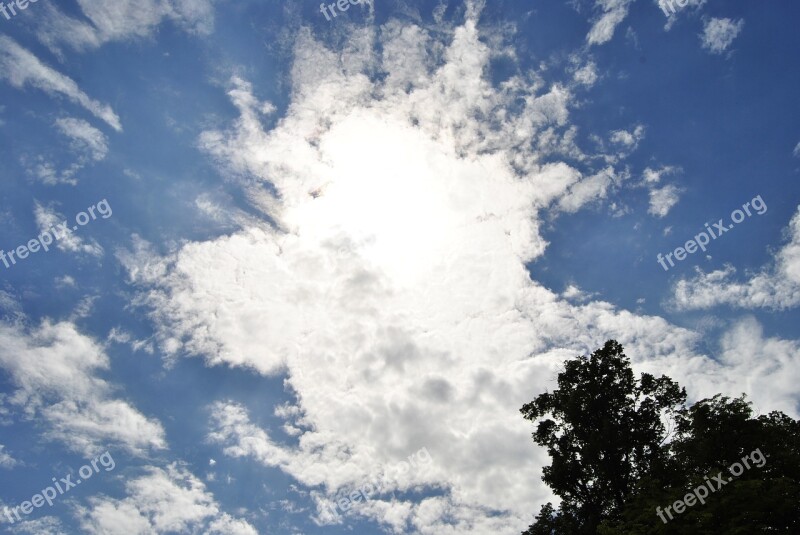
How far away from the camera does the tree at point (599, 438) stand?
2322 cm

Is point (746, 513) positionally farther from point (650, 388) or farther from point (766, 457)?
point (650, 388)

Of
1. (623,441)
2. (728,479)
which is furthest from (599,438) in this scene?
(728,479)

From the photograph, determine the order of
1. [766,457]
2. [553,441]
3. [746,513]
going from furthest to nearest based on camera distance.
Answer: [553,441] → [766,457] → [746,513]

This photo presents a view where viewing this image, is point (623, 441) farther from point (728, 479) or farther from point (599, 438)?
point (728, 479)

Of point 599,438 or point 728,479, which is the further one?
point 599,438

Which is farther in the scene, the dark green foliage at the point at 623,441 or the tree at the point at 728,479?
the dark green foliage at the point at 623,441

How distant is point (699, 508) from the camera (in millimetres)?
15773

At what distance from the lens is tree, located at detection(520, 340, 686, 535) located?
23.2 metres

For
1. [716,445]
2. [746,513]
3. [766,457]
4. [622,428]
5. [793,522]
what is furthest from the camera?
[622,428]

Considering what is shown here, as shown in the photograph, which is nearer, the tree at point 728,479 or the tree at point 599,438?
the tree at point 728,479

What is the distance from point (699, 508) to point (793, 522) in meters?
3.21

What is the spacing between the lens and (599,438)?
23344 mm

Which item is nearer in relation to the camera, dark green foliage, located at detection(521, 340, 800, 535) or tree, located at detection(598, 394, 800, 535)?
tree, located at detection(598, 394, 800, 535)

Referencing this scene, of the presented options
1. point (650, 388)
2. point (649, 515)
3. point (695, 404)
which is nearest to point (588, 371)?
point (650, 388)
